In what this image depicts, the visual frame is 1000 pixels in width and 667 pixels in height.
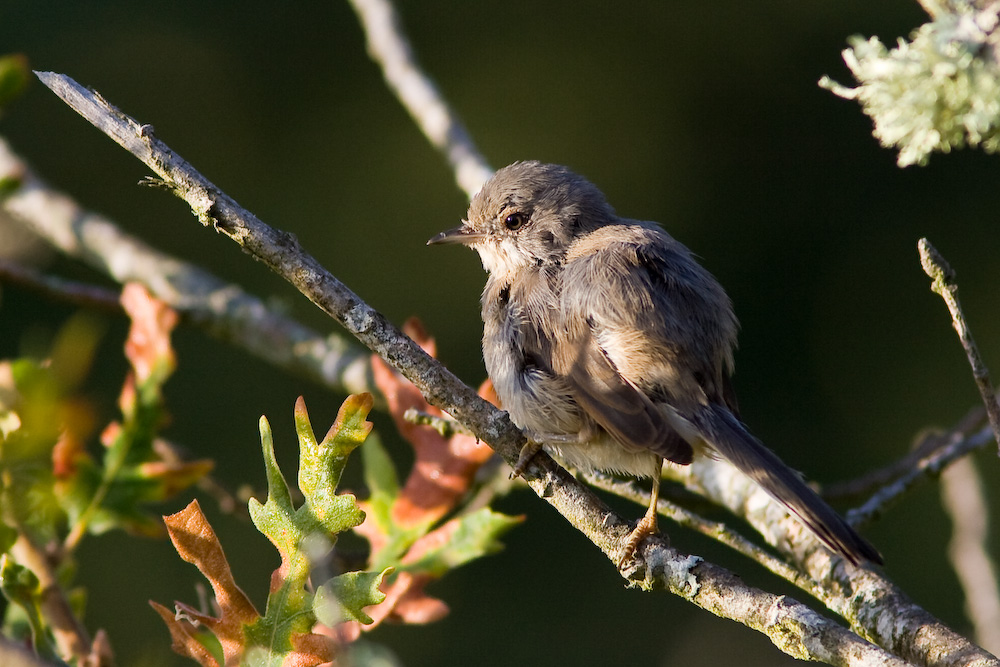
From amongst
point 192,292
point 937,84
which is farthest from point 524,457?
point 192,292

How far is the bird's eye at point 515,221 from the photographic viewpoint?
3020mm

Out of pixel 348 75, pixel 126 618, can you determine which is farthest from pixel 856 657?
pixel 348 75

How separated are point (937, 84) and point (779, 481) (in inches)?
39.8

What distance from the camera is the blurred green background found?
473 centimetres

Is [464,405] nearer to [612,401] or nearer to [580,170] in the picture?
[612,401]

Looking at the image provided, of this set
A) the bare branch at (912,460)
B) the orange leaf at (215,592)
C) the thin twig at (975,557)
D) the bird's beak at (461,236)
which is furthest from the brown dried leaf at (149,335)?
the thin twig at (975,557)

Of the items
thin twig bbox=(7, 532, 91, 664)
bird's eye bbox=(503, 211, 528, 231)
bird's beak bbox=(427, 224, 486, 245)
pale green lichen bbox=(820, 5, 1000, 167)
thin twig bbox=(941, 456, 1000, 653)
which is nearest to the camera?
pale green lichen bbox=(820, 5, 1000, 167)

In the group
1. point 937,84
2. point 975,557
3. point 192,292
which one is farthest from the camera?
point 192,292

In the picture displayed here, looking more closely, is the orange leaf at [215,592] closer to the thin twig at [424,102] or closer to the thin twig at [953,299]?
the thin twig at [953,299]

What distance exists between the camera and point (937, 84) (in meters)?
1.21

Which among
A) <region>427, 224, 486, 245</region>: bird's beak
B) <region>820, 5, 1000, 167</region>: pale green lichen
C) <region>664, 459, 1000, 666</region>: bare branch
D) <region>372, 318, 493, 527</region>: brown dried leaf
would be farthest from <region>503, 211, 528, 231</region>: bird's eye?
<region>820, 5, 1000, 167</region>: pale green lichen

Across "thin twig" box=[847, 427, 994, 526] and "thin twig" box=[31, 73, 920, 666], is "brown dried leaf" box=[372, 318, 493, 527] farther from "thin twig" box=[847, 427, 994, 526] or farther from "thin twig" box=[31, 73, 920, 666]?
"thin twig" box=[847, 427, 994, 526]

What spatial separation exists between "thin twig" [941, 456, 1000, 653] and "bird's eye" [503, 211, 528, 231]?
4.66ft

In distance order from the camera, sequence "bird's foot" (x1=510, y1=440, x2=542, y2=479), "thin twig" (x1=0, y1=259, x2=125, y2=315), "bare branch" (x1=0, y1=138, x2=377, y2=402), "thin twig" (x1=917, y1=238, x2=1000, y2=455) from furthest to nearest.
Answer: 1. "bare branch" (x1=0, y1=138, x2=377, y2=402)
2. "thin twig" (x1=0, y1=259, x2=125, y2=315)
3. "bird's foot" (x1=510, y1=440, x2=542, y2=479)
4. "thin twig" (x1=917, y1=238, x2=1000, y2=455)
